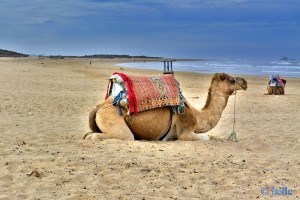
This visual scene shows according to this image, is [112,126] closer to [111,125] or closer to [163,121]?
[111,125]

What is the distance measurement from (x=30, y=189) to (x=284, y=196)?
2.91m

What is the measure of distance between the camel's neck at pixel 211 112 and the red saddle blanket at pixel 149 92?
677mm

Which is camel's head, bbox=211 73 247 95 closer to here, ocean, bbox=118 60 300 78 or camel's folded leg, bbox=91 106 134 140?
camel's folded leg, bbox=91 106 134 140

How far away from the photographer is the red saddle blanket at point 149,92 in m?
8.15

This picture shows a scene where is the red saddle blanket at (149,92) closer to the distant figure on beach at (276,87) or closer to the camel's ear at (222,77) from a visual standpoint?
the camel's ear at (222,77)

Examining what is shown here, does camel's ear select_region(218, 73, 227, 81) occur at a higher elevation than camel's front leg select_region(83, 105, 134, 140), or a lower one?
higher

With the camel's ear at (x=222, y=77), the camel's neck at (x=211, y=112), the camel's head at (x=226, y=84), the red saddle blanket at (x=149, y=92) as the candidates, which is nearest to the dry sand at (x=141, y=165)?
the camel's neck at (x=211, y=112)

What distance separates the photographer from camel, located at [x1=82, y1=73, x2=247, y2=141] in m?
8.14

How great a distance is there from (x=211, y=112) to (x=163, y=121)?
1076 mm

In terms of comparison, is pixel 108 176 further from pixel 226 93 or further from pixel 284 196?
pixel 226 93

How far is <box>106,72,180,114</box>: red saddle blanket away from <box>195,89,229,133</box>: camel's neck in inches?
26.7

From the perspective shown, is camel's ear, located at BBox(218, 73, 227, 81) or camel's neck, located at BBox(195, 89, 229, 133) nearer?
camel's neck, located at BBox(195, 89, 229, 133)

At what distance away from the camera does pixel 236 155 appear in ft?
24.8

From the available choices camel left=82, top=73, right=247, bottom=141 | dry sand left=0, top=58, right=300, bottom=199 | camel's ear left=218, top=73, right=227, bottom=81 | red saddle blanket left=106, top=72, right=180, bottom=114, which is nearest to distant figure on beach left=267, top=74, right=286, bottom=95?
dry sand left=0, top=58, right=300, bottom=199
